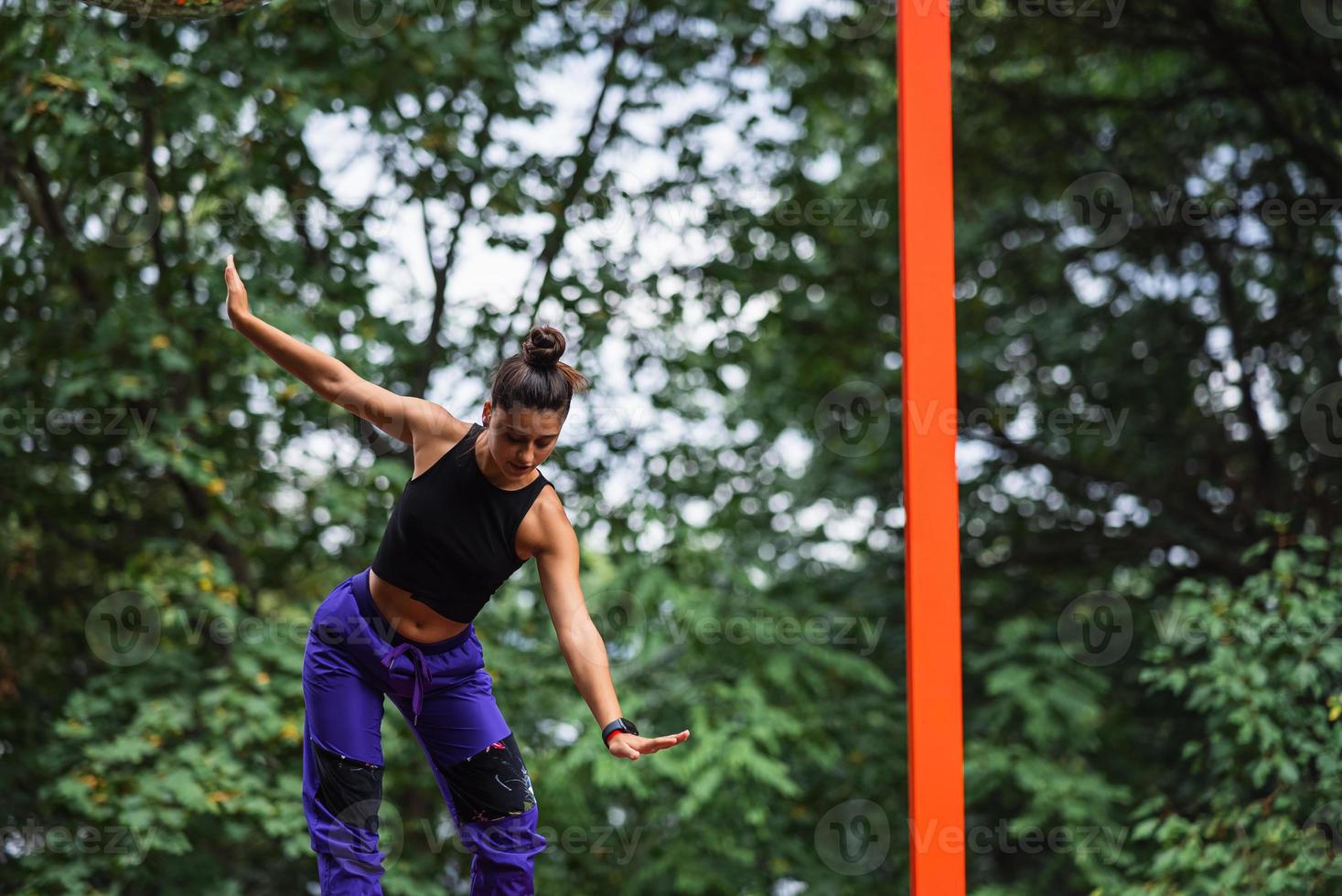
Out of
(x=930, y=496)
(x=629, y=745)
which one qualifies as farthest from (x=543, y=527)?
(x=930, y=496)

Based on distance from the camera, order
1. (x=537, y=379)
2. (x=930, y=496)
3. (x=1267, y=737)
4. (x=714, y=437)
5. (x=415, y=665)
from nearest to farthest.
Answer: (x=537, y=379) < (x=415, y=665) < (x=930, y=496) < (x=1267, y=737) < (x=714, y=437)

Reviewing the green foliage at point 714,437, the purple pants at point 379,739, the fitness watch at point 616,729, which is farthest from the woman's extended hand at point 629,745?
A: the green foliage at point 714,437

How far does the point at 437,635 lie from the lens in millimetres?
2508

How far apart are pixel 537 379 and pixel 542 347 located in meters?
0.07

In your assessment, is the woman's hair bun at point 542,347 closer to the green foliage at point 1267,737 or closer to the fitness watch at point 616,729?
the fitness watch at point 616,729

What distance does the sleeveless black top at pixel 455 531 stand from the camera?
2.42m

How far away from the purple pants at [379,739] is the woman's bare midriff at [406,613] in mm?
14

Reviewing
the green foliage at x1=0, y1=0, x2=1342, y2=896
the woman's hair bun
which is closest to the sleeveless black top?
the woman's hair bun

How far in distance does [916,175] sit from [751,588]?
10.7 ft

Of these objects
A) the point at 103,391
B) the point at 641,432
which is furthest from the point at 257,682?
the point at 641,432

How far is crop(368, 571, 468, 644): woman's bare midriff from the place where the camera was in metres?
2.48

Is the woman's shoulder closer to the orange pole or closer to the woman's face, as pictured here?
the woman's face

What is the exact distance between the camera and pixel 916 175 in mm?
2818

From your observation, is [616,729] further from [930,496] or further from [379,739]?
Result: [930,496]
